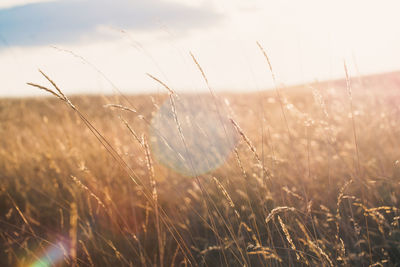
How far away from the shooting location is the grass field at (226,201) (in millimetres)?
1405

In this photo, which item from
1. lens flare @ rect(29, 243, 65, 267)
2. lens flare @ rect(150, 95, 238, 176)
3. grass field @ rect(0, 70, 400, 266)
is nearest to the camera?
grass field @ rect(0, 70, 400, 266)

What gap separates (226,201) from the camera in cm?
195

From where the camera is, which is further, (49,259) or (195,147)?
(195,147)

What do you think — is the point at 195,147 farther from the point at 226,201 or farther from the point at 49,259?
the point at 49,259

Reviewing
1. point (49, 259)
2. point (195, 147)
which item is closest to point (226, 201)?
point (49, 259)

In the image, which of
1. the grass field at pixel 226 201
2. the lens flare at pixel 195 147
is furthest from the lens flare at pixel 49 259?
the lens flare at pixel 195 147

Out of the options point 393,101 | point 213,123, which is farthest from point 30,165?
point 393,101

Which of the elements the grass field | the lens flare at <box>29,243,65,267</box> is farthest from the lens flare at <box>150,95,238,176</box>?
the lens flare at <box>29,243,65,267</box>

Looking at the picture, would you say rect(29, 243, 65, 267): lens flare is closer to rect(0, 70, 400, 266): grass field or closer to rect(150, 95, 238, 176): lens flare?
rect(0, 70, 400, 266): grass field

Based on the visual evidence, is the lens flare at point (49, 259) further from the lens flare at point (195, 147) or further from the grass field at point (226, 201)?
the lens flare at point (195, 147)

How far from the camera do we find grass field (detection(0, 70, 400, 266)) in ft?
4.61

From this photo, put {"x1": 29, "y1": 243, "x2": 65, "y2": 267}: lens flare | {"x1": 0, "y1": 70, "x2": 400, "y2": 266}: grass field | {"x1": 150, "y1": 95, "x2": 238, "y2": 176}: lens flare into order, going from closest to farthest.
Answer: {"x1": 0, "y1": 70, "x2": 400, "y2": 266}: grass field < {"x1": 29, "y1": 243, "x2": 65, "y2": 267}: lens flare < {"x1": 150, "y1": 95, "x2": 238, "y2": 176}: lens flare

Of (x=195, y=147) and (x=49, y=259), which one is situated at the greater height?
(x=195, y=147)

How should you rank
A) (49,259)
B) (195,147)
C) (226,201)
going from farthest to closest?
(195,147), (226,201), (49,259)
